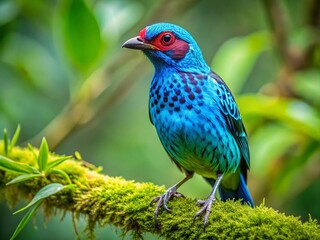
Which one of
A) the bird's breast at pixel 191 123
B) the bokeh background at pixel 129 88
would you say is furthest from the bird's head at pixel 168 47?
the bokeh background at pixel 129 88

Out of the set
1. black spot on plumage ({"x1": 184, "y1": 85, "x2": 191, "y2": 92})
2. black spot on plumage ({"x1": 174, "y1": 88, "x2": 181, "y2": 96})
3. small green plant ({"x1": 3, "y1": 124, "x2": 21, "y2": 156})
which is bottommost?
small green plant ({"x1": 3, "y1": 124, "x2": 21, "y2": 156})

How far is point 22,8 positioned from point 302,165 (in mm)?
2972

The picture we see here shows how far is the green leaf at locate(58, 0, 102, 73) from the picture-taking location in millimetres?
4504

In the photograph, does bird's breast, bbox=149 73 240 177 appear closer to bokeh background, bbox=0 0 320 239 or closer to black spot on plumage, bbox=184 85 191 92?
black spot on plumage, bbox=184 85 191 92

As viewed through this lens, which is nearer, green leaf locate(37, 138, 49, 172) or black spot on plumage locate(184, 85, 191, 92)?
green leaf locate(37, 138, 49, 172)

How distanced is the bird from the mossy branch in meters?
0.39

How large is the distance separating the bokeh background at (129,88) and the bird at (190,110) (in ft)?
2.77

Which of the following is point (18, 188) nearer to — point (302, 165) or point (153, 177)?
point (302, 165)

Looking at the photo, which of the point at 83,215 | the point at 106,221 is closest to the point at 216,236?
the point at 106,221

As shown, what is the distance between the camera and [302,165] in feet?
15.6

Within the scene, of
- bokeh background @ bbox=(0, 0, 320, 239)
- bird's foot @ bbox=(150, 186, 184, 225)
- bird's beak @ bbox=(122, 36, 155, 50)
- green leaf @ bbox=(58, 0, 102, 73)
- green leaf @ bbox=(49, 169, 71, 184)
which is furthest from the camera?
bokeh background @ bbox=(0, 0, 320, 239)

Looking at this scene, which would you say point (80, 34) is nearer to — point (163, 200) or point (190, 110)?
point (190, 110)

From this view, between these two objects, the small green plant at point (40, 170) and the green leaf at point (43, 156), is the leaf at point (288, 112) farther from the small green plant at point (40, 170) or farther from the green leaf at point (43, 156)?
the green leaf at point (43, 156)

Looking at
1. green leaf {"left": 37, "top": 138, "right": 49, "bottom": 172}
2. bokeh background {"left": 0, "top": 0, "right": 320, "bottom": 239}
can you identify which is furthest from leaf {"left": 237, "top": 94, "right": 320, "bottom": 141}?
green leaf {"left": 37, "top": 138, "right": 49, "bottom": 172}
